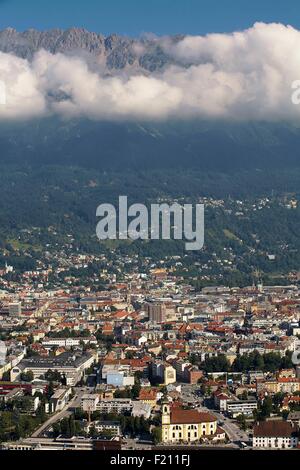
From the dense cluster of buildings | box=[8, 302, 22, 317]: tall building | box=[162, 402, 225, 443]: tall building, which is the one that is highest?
box=[8, 302, 22, 317]: tall building

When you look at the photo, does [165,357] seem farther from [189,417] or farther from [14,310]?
[14,310]

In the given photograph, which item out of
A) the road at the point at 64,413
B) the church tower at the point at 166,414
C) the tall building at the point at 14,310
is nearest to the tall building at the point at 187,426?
the church tower at the point at 166,414

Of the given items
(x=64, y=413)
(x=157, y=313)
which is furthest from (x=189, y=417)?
(x=157, y=313)

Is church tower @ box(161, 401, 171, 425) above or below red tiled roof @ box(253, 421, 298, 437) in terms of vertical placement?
above

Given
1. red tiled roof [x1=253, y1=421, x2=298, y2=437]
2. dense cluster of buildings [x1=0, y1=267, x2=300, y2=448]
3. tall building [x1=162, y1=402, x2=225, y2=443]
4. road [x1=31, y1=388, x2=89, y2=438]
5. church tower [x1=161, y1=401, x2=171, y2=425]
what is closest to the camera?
red tiled roof [x1=253, y1=421, x2=298, y2=437]

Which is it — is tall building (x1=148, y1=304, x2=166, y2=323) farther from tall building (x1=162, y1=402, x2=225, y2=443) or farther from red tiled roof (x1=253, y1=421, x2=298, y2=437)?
red tiled roof (x1=253, y1=421, x2=298, y2=437)

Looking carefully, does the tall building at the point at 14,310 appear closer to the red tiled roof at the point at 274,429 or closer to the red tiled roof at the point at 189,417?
the red tiled roof at the point at 189,417

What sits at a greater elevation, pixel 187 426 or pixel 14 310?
pixel 14 310

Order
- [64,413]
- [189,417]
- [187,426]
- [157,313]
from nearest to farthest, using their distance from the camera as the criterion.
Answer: [187,426] → [189,417] → [64,413] → [157,313]

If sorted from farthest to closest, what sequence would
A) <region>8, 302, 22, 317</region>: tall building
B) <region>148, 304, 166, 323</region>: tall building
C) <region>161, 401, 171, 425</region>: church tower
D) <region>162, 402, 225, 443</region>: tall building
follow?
<region>8, 302, 22, 317</region>: tall building < <region>148, 304, 166, 323</region>: tall building < <region>161, 401, 171, 425</region>: church tower < <region>162, 402, 225, 443</region>: tall building

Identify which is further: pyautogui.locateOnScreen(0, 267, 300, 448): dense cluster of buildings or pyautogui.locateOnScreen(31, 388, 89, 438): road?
pyautogui.locateOnScreen(0, 267, 300, 448): dense cluster of buildings

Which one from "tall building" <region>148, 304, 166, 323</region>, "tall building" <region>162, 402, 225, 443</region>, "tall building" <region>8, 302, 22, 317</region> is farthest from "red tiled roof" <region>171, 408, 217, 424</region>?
"tall building" <region>8, 302, 22, 317</region>

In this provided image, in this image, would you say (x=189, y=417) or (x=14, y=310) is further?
(x=14, y=310)
